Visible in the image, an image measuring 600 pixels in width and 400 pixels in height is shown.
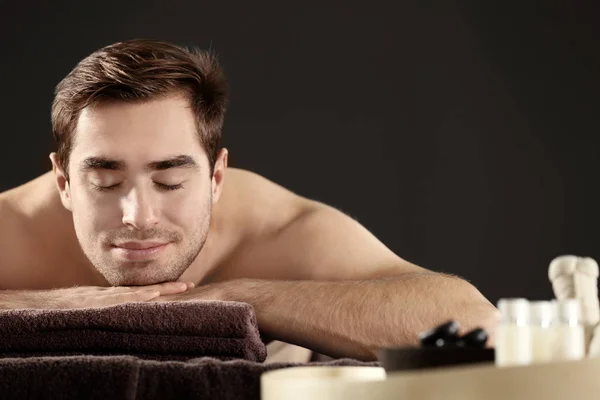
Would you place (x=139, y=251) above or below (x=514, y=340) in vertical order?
above

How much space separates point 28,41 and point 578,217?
1707 millimetres

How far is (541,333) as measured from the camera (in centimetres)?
83

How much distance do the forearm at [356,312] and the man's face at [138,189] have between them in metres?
0.24

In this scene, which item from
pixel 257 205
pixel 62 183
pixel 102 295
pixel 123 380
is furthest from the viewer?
pixel 257 205

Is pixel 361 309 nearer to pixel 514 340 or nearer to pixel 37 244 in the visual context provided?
pixel 514 340

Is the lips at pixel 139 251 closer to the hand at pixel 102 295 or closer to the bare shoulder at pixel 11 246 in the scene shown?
the hand at pixel 102 295

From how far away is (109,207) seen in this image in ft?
5.77

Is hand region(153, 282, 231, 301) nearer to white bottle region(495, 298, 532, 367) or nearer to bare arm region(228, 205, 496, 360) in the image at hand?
bare arm region(228, 205, 496, 360)

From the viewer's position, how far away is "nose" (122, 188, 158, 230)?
1.71 meters

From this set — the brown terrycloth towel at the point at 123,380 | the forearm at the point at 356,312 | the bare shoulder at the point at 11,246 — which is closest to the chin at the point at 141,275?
the forearm at the point at 356,312

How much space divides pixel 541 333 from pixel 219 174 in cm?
125

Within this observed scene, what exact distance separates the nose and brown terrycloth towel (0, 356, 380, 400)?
0.66m

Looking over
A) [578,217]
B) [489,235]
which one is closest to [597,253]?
[578,217]

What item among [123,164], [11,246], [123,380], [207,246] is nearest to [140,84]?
[123,164]
